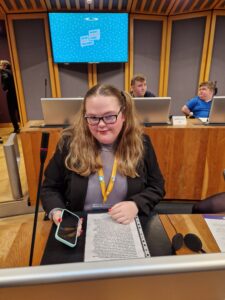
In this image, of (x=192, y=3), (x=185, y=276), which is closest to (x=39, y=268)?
(x=185, y=276)

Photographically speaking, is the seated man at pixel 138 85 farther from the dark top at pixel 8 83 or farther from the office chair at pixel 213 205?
the dark top at pixel 8 83

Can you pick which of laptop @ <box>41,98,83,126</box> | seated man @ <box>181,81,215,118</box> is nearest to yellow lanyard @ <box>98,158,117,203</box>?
laptop @ <box>41,98,83,126</box>

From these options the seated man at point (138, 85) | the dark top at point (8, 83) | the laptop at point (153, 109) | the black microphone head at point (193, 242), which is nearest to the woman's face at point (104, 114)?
the black microphone head at point (193, 242)

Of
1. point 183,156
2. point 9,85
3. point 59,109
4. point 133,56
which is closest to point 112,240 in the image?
point 59,109

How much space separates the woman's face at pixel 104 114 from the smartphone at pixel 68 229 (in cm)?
42

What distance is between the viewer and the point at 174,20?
422cm

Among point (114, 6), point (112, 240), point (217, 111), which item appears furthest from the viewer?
point (114, 6)

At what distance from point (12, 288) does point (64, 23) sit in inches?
176

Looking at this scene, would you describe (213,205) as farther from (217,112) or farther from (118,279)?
(217,112)

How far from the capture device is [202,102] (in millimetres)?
3238

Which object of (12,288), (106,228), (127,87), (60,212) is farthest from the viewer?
(127,87)

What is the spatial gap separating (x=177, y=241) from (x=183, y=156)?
5.10 feet

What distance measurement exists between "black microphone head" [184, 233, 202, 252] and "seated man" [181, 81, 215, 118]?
266 cm

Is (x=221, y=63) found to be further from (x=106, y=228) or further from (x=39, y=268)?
(x=39, y=268)
